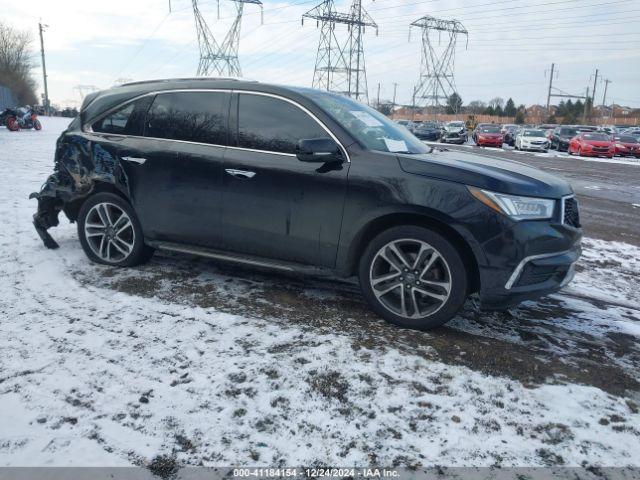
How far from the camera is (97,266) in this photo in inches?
185

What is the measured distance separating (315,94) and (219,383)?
2.52 metres

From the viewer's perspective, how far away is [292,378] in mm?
2801

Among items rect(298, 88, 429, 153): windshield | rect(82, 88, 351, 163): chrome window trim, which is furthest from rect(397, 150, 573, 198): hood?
rect(82, 88, 351, 163): chrome window trim

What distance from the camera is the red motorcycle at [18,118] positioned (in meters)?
26.6

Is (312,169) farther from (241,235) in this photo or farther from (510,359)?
(510,359)

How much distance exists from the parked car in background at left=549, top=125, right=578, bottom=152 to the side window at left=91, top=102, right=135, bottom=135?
32.3m

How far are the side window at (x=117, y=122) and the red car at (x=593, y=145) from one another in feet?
90.6

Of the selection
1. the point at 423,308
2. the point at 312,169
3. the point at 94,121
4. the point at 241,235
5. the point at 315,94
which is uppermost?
the point at 315,94

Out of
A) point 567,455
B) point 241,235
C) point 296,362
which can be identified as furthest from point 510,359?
point 241,235

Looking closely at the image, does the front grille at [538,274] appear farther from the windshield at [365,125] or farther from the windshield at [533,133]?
the windshield at [533,133]

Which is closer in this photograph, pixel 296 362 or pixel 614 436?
pixel 614 436

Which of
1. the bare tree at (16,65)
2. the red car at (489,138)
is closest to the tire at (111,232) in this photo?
the red car at (489,138)

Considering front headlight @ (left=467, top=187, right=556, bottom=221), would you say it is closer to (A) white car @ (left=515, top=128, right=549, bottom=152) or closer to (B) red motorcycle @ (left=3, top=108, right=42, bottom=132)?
(A) white car @ (left=515, top=128, right=549, bottom=152)

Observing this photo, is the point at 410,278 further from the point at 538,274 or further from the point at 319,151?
the point at 319,151
